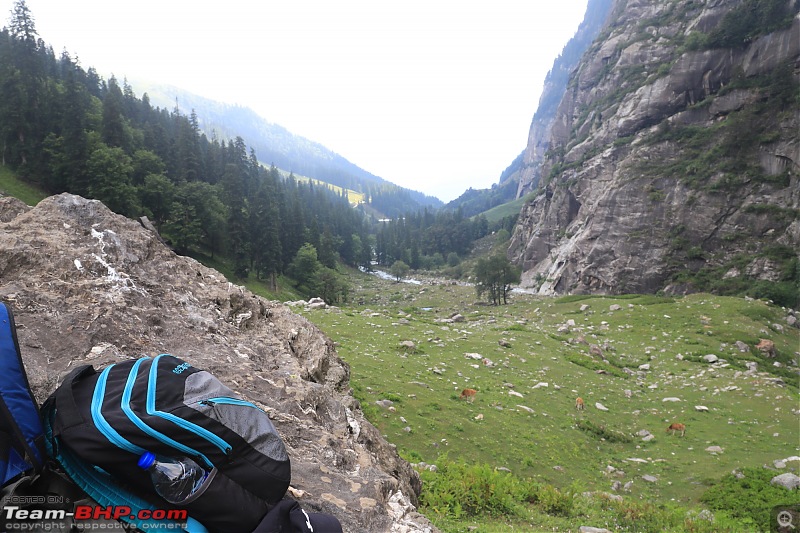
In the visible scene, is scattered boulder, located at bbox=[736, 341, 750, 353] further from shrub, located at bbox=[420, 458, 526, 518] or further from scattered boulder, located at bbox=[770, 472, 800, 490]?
shrub, located at bbox=[420, 458, 526, 518]

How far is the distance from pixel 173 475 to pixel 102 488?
1.73ft

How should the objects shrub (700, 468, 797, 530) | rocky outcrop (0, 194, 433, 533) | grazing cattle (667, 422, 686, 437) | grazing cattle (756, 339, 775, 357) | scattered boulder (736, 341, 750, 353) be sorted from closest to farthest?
rocky outcrop (0, 194, 433, 533) < shrub (700, 468, 797, 530) < grazing cattle (667, 422, 686, 437) < grazing cattle (756, 339, 775, 357) < scattered boulder (736, 341, 750, 353)

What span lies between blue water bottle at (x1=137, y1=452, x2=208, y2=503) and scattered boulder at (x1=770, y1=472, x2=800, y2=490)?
15.7m

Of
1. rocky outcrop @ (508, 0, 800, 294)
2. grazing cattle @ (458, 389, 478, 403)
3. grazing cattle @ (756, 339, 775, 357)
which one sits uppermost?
rocky outcrop @ (508, 0, 800, 294)

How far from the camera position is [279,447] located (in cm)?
327

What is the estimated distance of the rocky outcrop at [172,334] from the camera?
4371 millimetres

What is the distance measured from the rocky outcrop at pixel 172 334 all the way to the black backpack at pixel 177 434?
3.76ft

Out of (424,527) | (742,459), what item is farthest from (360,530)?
(742,459)

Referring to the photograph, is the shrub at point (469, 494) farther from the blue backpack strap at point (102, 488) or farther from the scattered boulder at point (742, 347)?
the scattered boulder at point (742, 347)

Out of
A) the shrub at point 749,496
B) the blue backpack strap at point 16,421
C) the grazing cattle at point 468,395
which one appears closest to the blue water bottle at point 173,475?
the blue backpack strap at point 16,421

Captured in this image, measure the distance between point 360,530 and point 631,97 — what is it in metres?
90.6

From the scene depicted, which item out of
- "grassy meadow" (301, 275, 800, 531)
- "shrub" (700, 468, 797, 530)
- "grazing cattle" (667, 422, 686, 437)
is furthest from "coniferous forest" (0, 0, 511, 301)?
"shrub" (700, 468, 797, 530)

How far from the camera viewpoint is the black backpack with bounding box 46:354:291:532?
2697mm

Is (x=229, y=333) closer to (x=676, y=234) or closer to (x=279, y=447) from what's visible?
(x=279, y=447)
